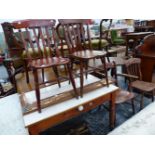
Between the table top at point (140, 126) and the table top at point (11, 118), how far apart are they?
83cm

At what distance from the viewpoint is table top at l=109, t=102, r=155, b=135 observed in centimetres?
130

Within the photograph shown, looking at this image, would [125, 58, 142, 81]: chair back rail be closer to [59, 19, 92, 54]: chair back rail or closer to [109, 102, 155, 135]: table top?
[59, 19, 92, 54]: chair back rail

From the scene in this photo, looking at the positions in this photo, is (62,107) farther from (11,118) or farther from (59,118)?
(11,118)

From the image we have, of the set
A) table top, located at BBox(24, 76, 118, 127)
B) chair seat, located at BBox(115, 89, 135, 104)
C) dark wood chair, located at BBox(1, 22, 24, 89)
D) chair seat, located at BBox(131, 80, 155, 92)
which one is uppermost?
dark wood chair, located at BBox(1, 22, 24, 89)

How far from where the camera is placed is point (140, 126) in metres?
1.38

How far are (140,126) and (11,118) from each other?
1238 mm

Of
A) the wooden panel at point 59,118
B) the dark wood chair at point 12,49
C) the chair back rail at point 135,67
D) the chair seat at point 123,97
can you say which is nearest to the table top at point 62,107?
the wooden panel at point 59,118

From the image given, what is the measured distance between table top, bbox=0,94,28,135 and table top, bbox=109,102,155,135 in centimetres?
83

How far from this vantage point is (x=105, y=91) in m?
1.83

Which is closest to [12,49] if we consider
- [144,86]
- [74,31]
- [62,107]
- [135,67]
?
[74,31]

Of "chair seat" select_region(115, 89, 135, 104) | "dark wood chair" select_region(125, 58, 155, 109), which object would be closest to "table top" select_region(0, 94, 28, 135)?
"chair seat" select_region(115, 89, 135, 104)

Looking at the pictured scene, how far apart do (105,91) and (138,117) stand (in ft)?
1.46
